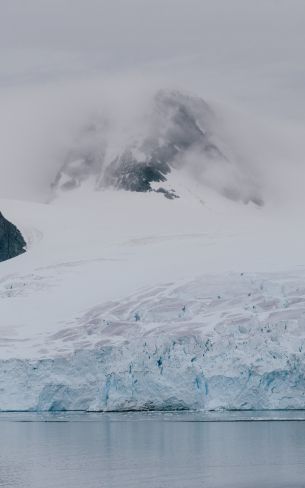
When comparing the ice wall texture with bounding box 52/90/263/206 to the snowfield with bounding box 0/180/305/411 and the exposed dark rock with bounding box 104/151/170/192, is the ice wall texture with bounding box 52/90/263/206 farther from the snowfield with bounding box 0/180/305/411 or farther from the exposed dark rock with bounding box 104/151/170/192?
the snowfield with bounding box 0/180/305/411

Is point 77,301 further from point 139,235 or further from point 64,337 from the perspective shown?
point 139,235

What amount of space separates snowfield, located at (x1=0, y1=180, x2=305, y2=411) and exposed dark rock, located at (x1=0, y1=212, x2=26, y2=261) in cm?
277

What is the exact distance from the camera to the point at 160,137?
86.1 m

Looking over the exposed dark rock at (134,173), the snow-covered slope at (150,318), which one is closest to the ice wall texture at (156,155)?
the exposed dark rock at (134,173)

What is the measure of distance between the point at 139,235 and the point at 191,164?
101 feet

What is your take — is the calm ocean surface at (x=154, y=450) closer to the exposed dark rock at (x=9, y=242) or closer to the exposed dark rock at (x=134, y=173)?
the exposed dark rock at (x=9, y=242)

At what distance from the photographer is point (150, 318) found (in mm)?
40156

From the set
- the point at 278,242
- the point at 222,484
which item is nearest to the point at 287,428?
the point at 222,484

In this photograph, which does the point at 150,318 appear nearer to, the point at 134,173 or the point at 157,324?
the point at 157,324

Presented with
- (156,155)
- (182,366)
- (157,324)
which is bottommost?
(182,366)

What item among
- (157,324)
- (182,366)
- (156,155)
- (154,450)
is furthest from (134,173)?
(154,450)

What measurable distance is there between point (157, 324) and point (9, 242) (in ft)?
61.6

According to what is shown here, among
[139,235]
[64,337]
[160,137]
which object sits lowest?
[64,337]

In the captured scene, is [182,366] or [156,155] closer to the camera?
[182,366]
